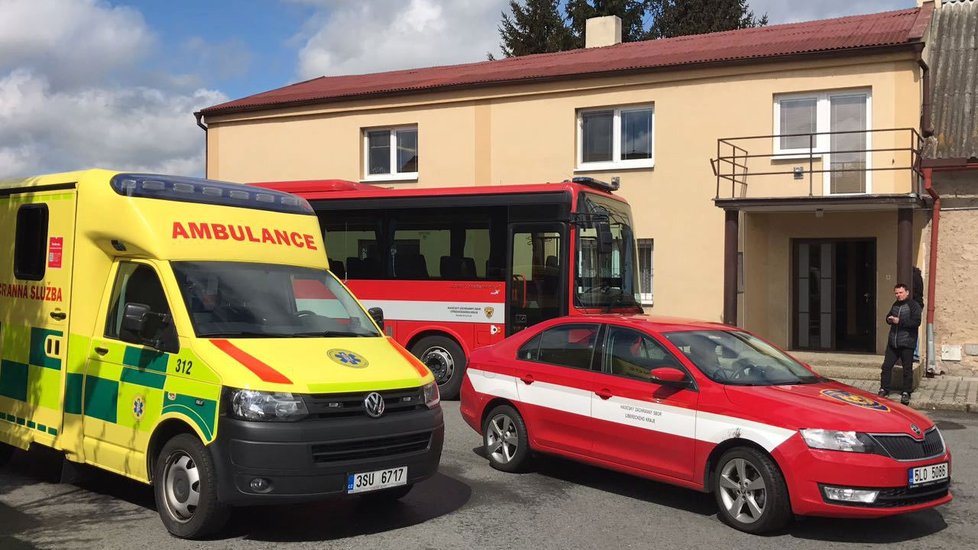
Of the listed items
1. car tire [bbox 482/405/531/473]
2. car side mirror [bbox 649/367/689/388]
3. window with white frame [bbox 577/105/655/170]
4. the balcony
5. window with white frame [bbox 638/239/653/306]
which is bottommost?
car tire [bbox 482/405/531/473]

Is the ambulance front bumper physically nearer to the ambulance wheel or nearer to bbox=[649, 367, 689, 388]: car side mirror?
the ambulance wheel

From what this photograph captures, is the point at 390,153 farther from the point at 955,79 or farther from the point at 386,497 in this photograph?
the point at 386,497

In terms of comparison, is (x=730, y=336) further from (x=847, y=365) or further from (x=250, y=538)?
(x=847, y=365)

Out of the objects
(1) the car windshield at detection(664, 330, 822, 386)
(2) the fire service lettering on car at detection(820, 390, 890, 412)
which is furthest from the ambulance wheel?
(2) the fire service lettering on car at detection(820, 390, 890, 412)

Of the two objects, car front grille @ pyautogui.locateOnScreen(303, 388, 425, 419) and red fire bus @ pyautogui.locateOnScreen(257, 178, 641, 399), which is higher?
red fire bus @ pyautogui.locateOnScreen(257, 178, 641, 399)

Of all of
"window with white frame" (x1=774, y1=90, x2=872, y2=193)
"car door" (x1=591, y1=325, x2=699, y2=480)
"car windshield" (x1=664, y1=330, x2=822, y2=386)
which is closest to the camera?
"car door" (x1=591, y1=325, x2=699, y2=480)

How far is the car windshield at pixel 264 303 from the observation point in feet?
20.6

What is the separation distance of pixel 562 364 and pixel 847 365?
30.1 feet

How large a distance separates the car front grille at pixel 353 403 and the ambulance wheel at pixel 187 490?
0.75 m

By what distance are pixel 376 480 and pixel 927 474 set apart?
12.4ft

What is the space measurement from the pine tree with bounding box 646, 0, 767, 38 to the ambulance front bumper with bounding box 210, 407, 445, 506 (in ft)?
107

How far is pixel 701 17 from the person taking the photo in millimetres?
35812

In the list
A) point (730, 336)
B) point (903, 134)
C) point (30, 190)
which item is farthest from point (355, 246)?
point (903, 134)

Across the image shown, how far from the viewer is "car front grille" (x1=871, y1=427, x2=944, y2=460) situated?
5984 millimetres
